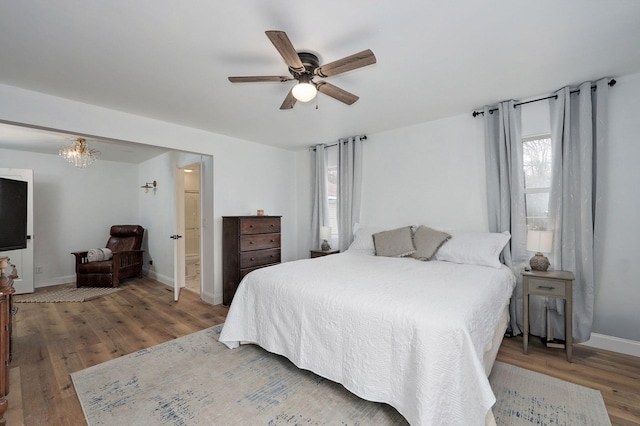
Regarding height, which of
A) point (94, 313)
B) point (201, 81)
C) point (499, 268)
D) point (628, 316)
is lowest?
point (94, 313)

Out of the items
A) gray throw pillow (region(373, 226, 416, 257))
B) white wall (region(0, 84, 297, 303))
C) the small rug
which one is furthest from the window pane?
the small rug

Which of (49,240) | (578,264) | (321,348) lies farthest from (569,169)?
(49,240)

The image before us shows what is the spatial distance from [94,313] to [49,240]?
8.91 ft

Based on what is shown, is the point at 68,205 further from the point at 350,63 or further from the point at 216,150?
the point at 350,63

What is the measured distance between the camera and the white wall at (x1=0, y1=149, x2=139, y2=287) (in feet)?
16.1

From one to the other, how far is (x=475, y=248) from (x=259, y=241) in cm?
276

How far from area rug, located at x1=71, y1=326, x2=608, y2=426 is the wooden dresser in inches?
55.8

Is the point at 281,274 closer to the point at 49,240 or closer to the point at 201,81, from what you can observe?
the point at 201,81

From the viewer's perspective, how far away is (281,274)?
236 cm

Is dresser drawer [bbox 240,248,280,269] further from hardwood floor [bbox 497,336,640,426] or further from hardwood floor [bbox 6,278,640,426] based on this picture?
hardwood floor [bbox 497,336,640,426]

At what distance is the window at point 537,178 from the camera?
2.82 m

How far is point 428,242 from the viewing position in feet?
10.1

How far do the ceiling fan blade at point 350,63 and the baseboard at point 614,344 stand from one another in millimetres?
3176

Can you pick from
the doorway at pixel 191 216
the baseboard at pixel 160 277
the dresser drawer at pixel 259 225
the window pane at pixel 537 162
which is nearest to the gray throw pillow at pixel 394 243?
the window pane at pixel 537 162
